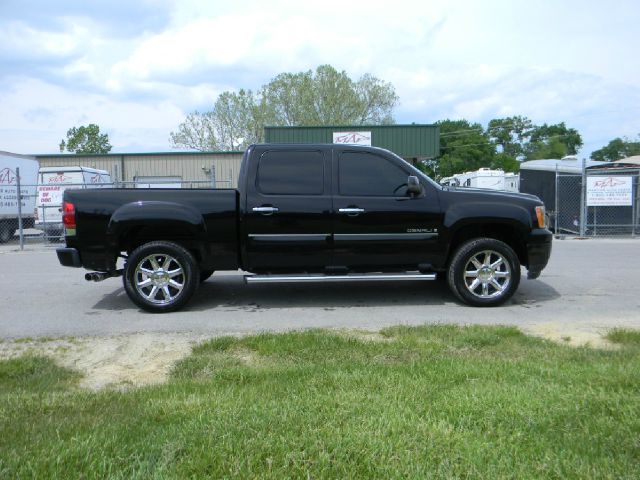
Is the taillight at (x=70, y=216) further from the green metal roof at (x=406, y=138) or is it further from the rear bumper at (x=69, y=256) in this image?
the green metal roof at (x=406, y=138)

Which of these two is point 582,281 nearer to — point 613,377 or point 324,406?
point 613,377

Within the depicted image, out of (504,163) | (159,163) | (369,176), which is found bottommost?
(369,176)

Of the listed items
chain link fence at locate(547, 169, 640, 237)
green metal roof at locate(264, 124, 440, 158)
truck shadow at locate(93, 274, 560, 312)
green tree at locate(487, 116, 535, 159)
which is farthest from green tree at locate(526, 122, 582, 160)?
truck shadow at locate(93, 274, 560, 312)

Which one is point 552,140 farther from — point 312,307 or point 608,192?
point 312,307

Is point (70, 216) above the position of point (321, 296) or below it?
above

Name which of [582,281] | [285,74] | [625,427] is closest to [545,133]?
[285,74]

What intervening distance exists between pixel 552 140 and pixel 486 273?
91109 millimetres

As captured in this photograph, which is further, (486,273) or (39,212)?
(39,212)

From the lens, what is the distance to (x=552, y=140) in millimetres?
89000

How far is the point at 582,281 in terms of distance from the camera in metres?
8.52

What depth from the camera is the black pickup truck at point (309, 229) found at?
Answer: 6496 mm

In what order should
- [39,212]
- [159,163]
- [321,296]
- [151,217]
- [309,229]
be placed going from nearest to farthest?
[151,217]
[309,229]
[321,296]
[39,212]
[159,163]

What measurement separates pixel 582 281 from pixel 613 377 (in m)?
5.17

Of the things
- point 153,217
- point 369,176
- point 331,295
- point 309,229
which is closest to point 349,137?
point 331,295
